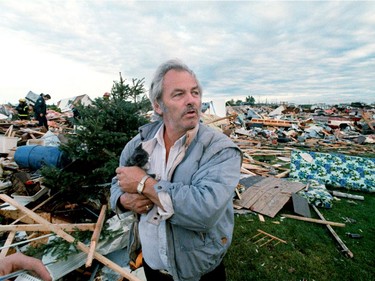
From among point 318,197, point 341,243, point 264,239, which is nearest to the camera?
point 341,243

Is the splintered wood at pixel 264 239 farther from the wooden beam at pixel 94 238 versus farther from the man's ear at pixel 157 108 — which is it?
the man's ear at pixel 157 108

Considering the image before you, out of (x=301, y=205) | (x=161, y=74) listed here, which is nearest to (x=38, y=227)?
(x=161, y=74)

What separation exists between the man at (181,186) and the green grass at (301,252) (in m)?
2.11

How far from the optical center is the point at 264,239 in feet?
15.7

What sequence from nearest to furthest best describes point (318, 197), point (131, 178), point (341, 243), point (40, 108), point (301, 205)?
point (131, 178)
point (341, 243)
point (301, 205)
point (318, 197)
point (40, 108)

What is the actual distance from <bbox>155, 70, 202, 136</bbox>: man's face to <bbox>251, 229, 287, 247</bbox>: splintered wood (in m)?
3.64

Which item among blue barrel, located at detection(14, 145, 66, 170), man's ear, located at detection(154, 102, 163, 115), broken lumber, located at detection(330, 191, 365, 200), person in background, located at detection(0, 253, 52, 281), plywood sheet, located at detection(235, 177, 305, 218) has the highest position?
man's ear, located at detection(154, 102, 163, 115)

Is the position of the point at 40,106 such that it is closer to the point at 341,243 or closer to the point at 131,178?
the point at 131,178

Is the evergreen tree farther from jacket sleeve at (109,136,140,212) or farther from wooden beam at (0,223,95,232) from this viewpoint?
jacket sleeve at (109,136,140,212)

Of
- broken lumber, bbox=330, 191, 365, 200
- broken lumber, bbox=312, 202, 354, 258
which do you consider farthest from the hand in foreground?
broken lumber, bbox=330, 191, 365, 200

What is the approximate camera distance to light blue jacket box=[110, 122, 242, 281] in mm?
1479

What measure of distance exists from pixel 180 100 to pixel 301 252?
4004 mm

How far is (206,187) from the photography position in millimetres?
1521

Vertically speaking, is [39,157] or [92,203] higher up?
[39,157]
